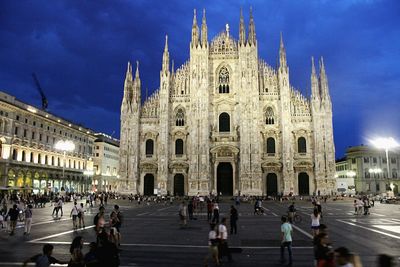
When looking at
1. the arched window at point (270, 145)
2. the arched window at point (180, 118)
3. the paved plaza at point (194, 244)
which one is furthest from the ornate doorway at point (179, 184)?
the paved plaza at point (194, 244)

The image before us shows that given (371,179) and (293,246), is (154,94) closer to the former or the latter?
(293,246)

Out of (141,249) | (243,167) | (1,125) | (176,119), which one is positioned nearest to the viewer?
(141,249)

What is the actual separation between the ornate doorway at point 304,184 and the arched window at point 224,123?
13.0 metres

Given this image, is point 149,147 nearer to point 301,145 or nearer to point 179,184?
point 179,184

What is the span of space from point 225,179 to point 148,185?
1207 cm

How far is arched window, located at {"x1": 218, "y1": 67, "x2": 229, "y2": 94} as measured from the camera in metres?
55.6

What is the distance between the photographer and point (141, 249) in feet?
43.5

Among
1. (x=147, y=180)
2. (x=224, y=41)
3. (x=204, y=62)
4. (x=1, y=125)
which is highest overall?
(x=224, y=41)

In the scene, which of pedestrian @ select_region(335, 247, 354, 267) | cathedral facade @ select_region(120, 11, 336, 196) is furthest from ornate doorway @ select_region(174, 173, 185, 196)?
pedestrian @ select_region(335, 247, 354, 267)

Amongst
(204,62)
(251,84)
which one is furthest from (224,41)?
Answer: (251,84)

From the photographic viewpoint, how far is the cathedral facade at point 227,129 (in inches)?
2036

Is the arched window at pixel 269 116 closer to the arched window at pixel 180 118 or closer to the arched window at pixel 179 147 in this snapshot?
the arched window at pixel 180 118

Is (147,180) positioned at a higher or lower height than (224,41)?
lower

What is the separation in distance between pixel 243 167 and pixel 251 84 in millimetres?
12434
